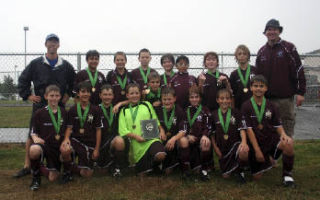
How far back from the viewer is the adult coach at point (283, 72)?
16.9 feet

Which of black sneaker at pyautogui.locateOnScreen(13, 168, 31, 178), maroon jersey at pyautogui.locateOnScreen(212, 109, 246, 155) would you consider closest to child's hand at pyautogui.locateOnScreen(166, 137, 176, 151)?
maroon jersey at pyautogui.locateOnScreen(212, 109, 246, 155)

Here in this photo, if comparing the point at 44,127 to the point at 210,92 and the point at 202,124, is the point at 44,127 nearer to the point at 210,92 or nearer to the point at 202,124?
the point at 202,124

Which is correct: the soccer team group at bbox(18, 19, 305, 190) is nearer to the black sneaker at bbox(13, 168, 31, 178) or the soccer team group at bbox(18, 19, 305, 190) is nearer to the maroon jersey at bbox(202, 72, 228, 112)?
the maroon jersey at bbox(202, 72, 228, 112)

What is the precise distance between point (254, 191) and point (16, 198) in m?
3.30

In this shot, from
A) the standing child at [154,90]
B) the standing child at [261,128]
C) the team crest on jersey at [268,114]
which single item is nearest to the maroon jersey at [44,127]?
the standing child at [154,90]

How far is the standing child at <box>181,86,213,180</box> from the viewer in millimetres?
4773

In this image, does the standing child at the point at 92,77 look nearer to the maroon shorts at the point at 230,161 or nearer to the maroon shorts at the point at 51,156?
the maroon shorts at the point at 51,156

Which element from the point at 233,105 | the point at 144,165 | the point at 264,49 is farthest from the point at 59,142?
the point at 264,49

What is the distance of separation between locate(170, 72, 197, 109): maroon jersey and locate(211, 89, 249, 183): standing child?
30.5 inches

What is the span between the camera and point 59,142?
475 centimetres

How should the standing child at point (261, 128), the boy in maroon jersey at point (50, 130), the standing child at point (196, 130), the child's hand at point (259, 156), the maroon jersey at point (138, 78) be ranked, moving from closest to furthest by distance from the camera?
the child's hand at point (259, 156) → the standing child at point (261, 128) → the boy in maroon jersey at point (50, 130) → the standing child at point (196, 130) → the maroon jersey at point (138, 78)

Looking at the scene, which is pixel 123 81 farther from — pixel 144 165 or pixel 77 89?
pixel 144 165

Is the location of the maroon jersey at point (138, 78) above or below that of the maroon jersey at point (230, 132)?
above

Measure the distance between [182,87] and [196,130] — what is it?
3.06 feet
